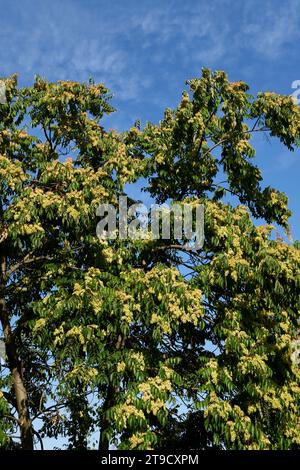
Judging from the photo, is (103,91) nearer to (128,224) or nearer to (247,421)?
(128,224)

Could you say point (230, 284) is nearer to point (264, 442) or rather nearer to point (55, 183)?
point (264, 442)

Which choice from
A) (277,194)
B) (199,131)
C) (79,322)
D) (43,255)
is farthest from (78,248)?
(277,194)

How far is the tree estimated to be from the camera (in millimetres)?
10758

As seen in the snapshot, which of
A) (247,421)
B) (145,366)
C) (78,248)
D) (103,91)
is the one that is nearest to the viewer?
(247,421)

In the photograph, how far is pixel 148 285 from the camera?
1136cm

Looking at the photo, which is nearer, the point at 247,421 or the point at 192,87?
the point at 247,421

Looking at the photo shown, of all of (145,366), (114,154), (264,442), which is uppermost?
(114,154)

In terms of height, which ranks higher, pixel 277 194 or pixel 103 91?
pixel 103 91

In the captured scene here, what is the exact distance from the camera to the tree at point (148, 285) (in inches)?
424

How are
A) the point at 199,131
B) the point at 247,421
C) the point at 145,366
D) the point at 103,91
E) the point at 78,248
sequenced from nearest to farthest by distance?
1. the point at 247,421
2. the point at 145,366
3. the point at 78,248
4. the point at 199,131
5. the point at 103,91

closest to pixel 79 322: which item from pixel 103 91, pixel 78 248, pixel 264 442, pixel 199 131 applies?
pixel 78 248

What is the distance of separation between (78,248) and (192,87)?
4835 millimetres

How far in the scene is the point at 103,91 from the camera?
1527cm

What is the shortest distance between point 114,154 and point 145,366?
17.2 feet
